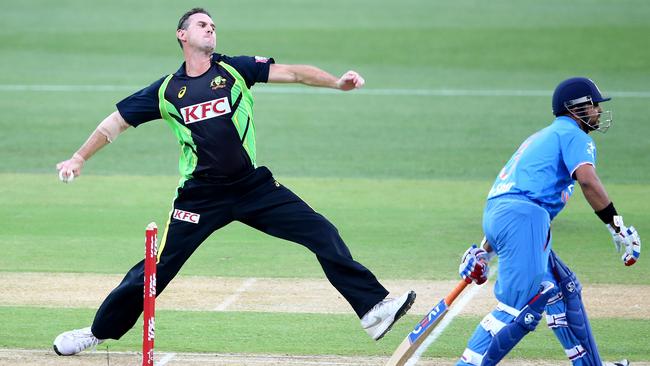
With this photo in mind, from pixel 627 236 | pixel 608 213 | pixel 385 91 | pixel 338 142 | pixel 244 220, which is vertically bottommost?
pixel 338 142

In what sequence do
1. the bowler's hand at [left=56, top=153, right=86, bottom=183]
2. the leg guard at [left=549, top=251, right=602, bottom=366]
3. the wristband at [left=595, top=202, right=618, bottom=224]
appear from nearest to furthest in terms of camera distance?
1. the wristband at [left=595, top=202, right=618, bottom=224]
2. the leg guard at [left=549, top=251, right=602, bottom=366]
3. the bowler's hand at [left=56, top=153, right=86, bottom=183]

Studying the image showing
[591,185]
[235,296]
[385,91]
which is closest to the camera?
[591,185]

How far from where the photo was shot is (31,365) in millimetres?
8133

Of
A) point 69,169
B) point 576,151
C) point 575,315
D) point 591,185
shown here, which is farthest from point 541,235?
point 69,169

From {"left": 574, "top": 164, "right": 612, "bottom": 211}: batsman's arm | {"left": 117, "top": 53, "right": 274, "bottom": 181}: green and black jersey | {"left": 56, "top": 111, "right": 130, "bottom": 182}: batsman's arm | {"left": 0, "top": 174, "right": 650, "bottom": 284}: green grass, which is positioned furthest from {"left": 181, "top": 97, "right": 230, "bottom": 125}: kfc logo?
{"left": 0, "top": 174, "right": 650, "bottom": 284}: green grass

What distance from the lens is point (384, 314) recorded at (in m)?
7.96

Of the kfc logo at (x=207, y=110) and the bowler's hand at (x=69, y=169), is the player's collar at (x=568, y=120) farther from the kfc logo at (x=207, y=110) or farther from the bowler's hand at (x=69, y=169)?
the bowler's hand at (x=69, y=169)

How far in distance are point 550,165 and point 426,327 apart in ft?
4.25

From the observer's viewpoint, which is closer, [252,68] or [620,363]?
[620,363]

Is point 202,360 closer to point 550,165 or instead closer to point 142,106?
point 142,106

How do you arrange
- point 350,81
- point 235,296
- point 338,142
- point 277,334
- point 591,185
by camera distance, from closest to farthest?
point 591,185
point 350,81
point 277,334
point 235,296
point 338,142

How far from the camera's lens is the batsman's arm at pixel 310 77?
796 centimetres

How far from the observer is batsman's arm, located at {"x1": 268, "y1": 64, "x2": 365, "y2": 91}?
7.96m

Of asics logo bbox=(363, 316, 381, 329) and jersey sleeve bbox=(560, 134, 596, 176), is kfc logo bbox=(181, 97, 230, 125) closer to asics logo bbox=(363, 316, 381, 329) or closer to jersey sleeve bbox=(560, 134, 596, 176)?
asics logo bbox=(363, 316, 381, 329)
